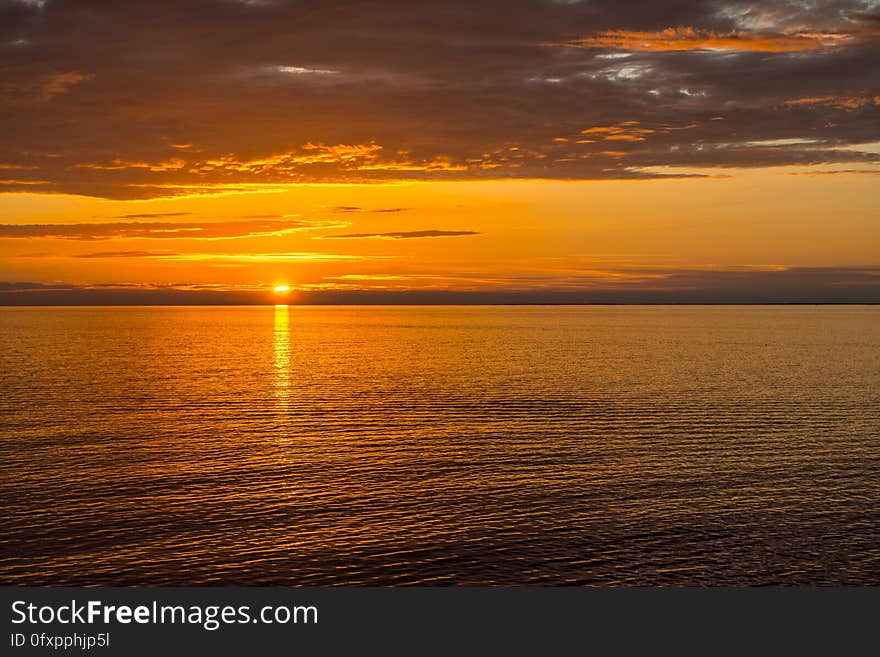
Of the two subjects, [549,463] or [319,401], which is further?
[319,401]

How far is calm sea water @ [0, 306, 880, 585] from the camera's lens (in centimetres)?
4381

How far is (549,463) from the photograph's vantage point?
67.1m

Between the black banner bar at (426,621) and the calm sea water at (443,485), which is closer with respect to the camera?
the black banner bar at (426,621)

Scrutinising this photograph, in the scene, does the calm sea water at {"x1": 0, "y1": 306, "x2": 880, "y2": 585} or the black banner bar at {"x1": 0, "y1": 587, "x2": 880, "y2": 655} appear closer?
the black banner bar at {"x1": 0, "y1": 587, "x2": 880, "y2": 655}

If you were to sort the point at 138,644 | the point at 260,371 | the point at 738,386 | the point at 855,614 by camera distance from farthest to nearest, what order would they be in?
the point at 260,371, the point at 738,386, the point at 855,614, the point at 138,644

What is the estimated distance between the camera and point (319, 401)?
109 meters

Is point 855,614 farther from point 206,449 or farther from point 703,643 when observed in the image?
point 206,449

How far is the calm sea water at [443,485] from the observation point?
43812mm

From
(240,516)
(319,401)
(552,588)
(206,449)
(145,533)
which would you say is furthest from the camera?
(319,401)

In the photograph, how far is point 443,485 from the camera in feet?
198

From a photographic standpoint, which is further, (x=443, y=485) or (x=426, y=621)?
(x=443, y=485)

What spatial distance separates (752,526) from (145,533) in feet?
124

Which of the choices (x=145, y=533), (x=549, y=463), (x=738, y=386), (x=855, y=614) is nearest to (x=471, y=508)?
(x=549, y=463)

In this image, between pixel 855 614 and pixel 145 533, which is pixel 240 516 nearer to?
pixel 145 533
